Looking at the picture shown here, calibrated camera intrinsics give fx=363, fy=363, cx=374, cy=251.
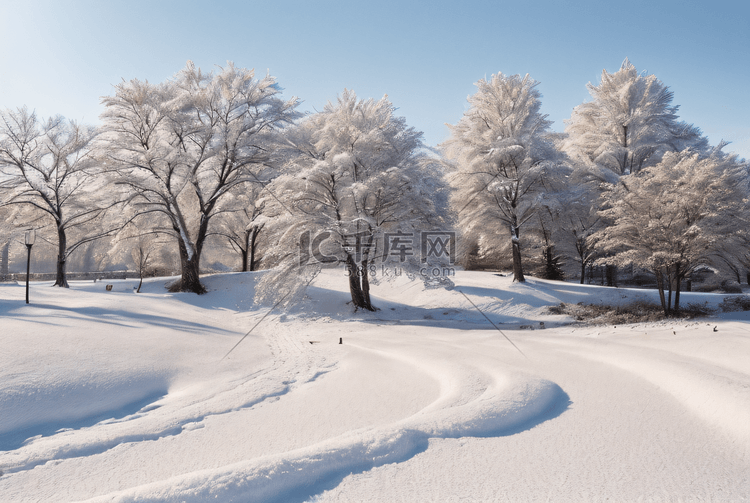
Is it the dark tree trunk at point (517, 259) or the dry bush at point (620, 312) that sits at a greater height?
the dark tree trunk at point (517, 259)

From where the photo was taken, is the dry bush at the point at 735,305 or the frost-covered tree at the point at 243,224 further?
the frost-covered tree at the point at 243,224

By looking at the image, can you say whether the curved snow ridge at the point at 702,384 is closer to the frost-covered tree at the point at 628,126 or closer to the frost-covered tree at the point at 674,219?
the frost-covered tree at the point at 674,219

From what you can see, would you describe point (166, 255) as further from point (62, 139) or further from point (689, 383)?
point (689, 383)

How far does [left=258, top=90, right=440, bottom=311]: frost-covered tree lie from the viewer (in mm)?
12945

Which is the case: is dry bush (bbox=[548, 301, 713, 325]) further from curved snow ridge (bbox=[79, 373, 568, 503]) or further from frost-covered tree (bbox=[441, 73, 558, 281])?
curved snow ridge (bbox=[79, 373, 568, 503])

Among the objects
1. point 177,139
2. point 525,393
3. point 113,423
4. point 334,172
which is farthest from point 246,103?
point 525,393

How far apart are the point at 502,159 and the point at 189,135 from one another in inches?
591

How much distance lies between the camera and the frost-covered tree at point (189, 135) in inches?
639

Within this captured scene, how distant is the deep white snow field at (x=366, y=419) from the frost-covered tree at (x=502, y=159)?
35.6 feet

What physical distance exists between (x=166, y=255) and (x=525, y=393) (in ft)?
106

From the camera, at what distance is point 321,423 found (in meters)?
3.09

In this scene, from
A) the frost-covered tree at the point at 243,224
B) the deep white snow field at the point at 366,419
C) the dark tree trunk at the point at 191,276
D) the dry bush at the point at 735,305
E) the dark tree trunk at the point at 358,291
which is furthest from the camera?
the frost-covered tree at the point at 243,224

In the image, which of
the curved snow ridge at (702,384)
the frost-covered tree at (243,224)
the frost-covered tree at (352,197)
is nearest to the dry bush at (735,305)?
the frost-covered tree at (352,197)

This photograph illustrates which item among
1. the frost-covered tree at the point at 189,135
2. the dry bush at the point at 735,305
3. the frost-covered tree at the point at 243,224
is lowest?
the dry bush at the point at 735,305
